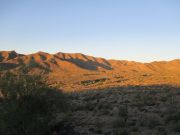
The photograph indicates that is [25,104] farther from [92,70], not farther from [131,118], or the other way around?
[92,70]

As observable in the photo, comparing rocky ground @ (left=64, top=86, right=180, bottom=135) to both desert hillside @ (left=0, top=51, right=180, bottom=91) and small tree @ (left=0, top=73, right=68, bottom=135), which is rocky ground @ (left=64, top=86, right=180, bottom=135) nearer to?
small tree @ (left=0, top=73, right=68, bottom=135)

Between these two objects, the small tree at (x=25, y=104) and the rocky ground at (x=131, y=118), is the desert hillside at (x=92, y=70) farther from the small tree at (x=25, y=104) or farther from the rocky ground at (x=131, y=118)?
the small tree at (x=25, y=104)

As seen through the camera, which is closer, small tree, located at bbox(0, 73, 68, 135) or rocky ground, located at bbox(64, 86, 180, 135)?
small tree, located at bbox(0, 73, 68, 135)

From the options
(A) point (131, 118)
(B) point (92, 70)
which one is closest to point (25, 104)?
(A) point (131, 118)

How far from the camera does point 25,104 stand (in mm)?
15750

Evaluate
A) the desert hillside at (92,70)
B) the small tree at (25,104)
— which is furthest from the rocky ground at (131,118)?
the desert hillside at (92,70)

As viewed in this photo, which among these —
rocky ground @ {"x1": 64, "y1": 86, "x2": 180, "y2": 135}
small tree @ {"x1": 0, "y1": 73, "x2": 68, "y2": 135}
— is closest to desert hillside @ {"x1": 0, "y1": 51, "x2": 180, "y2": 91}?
rocky ground @ {"x1": 64, "y1": 86, "x2": 180, "y2": 135}

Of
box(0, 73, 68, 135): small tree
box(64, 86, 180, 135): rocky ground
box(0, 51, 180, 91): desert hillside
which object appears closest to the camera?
box(0, 73, 68, 135): small tree

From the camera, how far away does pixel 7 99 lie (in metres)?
15.6

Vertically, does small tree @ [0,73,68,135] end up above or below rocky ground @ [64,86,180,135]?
above

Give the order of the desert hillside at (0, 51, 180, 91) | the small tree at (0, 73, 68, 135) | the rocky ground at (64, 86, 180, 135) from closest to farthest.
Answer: the small tree at (0, 73, 68, 135), the rocky ground at (64, 86, 180, 135), the desert hillside at (0, 51, 180, 91)

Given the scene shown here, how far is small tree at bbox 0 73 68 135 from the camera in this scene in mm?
14984

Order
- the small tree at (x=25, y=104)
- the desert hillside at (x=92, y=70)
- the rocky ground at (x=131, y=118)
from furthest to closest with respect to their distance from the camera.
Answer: the desert hillside at (x=92, y=70)
the rocky ground at (x=131, y=118)
the small tree at (x=25, y=104)

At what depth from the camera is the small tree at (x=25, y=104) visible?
15.0 metres
